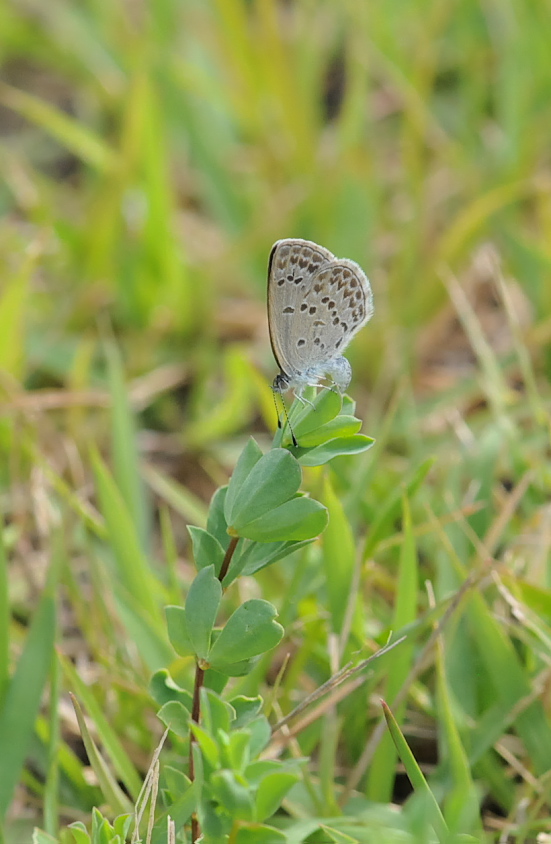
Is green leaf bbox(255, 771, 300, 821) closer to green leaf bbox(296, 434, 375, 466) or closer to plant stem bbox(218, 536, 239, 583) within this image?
plant stem bbox(218, 536, 239, 583)

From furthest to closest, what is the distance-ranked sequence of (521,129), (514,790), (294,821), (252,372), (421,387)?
(521,129) < (421,387) < (252,372) < (514,790) < (294,821)

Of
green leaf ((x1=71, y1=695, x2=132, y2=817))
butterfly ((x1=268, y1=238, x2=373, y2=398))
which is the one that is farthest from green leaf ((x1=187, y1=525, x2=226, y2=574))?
green leaf ((x1=71, y1=695, x2=132, y2=817))

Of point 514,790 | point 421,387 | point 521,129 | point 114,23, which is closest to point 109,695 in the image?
point 514,790

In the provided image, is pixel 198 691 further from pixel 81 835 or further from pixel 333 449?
pixel 333 449

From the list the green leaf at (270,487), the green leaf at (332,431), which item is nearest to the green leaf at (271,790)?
the green leaf at (270,487)

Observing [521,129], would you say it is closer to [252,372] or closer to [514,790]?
[252,372]

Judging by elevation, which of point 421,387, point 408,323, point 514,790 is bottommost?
point 514,790
